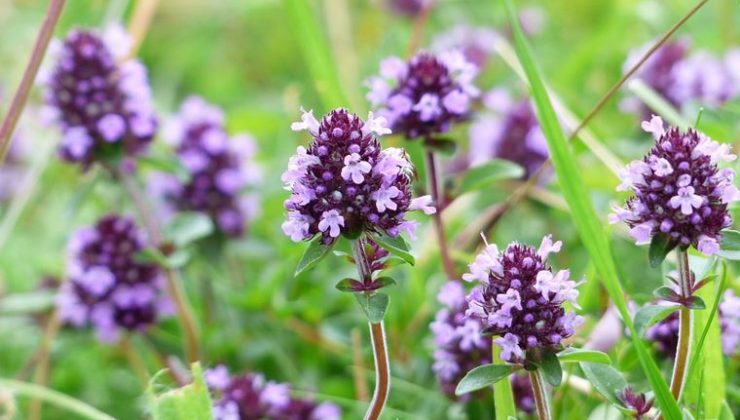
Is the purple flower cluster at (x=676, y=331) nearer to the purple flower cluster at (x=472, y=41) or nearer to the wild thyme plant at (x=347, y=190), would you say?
the wild thyme plant at (x=347, y=190)

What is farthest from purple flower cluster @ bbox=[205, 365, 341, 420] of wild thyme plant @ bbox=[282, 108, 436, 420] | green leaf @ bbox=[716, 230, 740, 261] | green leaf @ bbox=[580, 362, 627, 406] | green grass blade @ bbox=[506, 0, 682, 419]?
green leaf @ bbox=[716, 230, 740, 261]

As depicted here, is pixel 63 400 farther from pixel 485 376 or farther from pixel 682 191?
pixel 682 191

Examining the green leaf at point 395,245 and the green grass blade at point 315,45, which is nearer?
the green leaf at point 395,245

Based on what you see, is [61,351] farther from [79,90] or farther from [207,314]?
[79,90]

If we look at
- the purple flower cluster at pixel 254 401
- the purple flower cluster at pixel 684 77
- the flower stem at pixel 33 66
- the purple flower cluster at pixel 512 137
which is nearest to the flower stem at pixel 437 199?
the purple flower cluster at pixel 254 401

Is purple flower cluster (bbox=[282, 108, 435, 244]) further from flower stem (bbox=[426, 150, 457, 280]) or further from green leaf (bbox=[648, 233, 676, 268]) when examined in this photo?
flower stem (bbox=[426, 150, 457, 280])

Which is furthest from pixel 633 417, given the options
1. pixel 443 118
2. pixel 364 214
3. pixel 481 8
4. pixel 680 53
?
pixel 481 8
